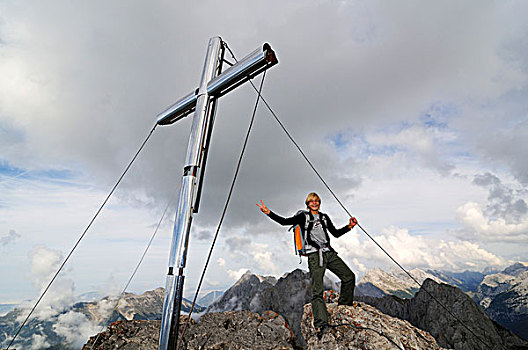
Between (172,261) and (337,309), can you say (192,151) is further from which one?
(337,309)

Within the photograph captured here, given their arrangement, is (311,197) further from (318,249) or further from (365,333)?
(365,333)

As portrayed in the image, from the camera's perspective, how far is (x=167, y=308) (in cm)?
477

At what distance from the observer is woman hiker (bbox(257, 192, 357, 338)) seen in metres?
6.34

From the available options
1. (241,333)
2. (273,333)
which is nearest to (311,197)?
(273,333)

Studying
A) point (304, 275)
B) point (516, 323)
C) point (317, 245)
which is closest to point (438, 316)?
point (304, 275)

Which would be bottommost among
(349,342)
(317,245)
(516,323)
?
(516,323)

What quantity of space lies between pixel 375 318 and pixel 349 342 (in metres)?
1.07

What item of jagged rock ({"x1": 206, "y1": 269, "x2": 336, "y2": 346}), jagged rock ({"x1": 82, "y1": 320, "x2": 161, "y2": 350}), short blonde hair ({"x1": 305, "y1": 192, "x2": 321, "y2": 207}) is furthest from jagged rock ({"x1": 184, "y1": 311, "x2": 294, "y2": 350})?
jagged rock ({"x1": 206, "y1": 269, "x2": 336, "y2": 346})

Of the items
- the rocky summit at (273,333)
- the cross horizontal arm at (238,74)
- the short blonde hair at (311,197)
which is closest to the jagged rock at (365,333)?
the rocky summit at (273,333)

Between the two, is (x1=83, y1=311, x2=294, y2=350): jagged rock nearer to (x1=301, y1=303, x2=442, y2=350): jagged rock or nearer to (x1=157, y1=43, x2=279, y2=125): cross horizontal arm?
(x1=301, y1=303, x2=442, y2=350): jagged rock

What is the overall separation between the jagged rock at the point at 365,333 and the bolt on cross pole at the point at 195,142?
13.0ft

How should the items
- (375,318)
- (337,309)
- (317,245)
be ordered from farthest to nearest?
1. (337,309)
2. (375,318)
3. (317,245)

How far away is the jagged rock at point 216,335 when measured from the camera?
28.3 feet

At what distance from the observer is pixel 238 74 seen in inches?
233
